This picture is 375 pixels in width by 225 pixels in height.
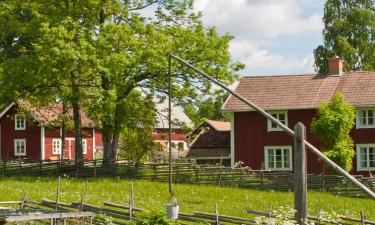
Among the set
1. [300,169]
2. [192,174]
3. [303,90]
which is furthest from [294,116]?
[300,169]

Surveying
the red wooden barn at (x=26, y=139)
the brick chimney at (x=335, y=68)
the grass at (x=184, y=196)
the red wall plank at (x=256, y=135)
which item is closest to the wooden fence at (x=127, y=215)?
the grass at (x=184, y=196)

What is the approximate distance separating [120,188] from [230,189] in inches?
198

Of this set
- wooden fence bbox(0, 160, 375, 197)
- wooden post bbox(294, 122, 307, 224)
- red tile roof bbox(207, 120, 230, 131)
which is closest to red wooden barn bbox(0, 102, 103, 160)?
red tile roof bbox(207, 120, 230, 131)

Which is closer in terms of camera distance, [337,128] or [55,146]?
[337,128]

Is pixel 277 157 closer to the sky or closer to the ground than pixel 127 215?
closer to the sky

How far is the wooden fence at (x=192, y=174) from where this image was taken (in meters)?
31.5

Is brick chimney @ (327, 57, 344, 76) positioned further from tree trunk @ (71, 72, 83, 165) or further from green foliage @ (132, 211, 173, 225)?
green foliage @ (132, 211, 173, 225)

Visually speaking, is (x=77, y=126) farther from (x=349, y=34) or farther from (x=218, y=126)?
(x=349, y=34)

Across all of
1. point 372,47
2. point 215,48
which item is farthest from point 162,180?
point 372,47

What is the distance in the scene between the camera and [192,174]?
3378 cm

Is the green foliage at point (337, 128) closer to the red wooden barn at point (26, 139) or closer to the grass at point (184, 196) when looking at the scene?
the grass at point (184, 196)

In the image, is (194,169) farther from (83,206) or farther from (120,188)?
(83,206)

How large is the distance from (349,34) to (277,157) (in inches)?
842

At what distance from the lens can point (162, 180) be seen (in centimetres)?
3416
